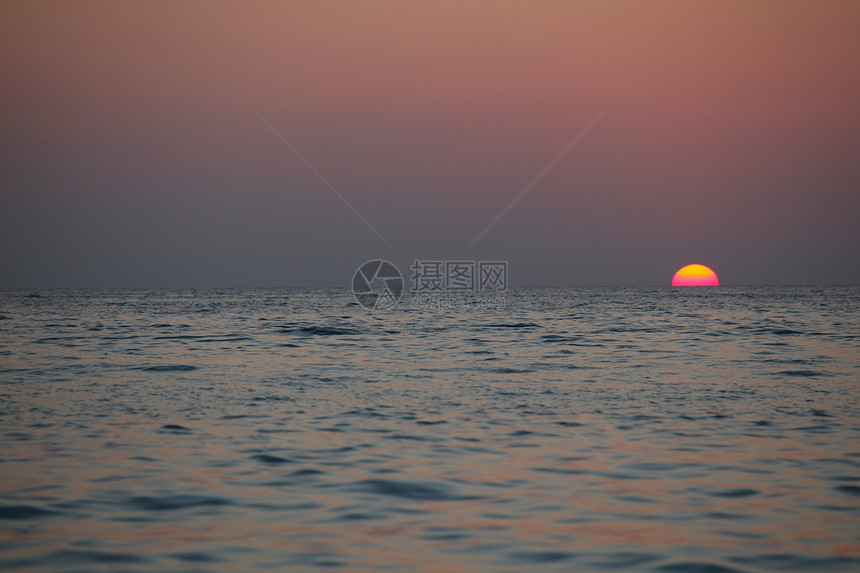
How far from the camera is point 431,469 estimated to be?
850 cm

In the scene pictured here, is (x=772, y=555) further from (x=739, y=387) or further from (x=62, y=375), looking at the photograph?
(x=62, y=375)

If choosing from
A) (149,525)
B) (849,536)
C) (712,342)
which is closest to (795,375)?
(712,342)

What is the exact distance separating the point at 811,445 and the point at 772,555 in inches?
167

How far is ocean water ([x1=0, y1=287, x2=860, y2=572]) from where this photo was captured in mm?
5969

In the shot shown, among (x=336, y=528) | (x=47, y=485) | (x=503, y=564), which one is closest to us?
(x=503, y=564)

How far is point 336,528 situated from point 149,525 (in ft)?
5.24

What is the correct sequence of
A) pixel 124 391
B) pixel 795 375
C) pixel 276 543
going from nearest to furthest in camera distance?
pixel 276 543 → pixel 124 391 → pixel 795 375

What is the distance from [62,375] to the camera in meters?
16.7

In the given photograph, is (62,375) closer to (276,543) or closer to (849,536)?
(276,543)

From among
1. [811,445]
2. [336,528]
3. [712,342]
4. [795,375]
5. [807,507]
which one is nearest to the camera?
[336,528]

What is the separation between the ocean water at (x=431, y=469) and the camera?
597 centimetres

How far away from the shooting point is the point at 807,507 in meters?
7.07

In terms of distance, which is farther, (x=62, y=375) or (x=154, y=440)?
(x=62, y=375)

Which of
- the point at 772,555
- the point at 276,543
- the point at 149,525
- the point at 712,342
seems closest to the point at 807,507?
the point at 772,555
